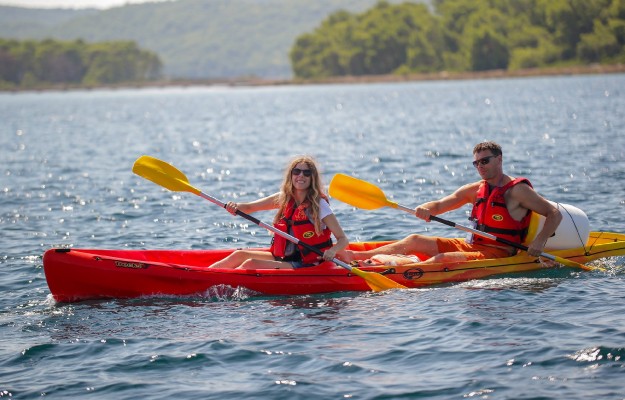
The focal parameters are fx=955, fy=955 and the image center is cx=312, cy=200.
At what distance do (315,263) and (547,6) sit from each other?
329 feet

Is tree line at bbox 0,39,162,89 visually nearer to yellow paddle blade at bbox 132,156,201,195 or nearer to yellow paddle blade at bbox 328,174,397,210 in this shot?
yellow paddle blade at bbox 132,156,201,195

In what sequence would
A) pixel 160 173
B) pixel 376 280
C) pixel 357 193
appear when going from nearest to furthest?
pixel 376 280 → pixel 160 173 → pixel 357 193

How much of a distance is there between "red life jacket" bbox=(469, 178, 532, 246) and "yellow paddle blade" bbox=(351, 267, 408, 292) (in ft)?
4.35

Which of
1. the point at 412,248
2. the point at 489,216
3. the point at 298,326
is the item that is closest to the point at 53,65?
the point at 412,248

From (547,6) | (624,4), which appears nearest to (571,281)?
(624,4)

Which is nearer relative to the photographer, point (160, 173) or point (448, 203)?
point (448, 203)

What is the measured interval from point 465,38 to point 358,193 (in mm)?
107627

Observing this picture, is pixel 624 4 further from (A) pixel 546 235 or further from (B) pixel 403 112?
(A) pixel 546 235

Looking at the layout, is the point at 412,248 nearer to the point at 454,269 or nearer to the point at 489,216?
the point at 454,269

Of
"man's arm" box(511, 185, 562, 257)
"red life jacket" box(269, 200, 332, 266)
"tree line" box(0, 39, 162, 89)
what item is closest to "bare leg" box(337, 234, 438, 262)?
"red life jacket" box(269, 200, 332, 266)

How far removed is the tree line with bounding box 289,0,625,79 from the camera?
97750 mm

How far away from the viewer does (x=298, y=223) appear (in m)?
10.2

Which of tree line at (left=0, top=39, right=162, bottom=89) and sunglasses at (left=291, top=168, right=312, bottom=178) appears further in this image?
tree line at (left=0, top=39, right=162, bottom=89)

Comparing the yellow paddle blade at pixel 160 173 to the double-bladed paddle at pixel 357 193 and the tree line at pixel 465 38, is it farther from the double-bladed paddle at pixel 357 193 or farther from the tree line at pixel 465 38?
the tree line at pixel 465 38
